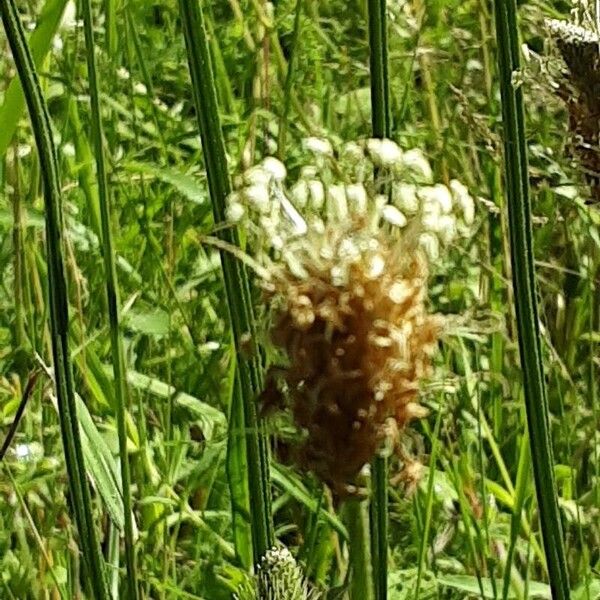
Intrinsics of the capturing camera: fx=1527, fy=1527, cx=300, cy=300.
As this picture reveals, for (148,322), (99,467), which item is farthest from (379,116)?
(148,322)

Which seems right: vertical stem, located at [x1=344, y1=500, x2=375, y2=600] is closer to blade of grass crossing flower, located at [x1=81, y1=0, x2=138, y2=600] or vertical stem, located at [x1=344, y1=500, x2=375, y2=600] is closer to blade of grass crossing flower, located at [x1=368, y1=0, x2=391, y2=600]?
blade of grass crossing flower, located at [x1=368, y1=0, x2=391, y2=600]

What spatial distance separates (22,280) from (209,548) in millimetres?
322

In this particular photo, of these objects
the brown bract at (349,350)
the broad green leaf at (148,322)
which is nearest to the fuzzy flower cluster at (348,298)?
the brown bract at (349,350)

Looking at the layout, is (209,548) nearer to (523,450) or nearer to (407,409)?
(523,450)

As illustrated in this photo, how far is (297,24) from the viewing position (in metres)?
1.28

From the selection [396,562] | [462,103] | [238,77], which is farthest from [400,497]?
[238,77]

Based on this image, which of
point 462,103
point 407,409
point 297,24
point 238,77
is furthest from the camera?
point 238,77

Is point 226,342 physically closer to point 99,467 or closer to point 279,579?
point 99,467

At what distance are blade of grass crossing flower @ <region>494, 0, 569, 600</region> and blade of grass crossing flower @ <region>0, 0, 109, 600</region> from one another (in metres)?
0.22

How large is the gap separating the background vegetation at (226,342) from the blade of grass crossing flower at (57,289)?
2.6 inches

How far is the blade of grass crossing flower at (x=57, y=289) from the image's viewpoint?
0.70 meters

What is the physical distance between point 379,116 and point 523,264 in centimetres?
11

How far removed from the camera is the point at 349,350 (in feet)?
2.02

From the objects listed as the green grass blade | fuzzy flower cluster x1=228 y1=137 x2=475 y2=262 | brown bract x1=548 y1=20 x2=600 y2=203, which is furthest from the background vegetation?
brown bract x1=548 y1=20 x2=600 y2=203
